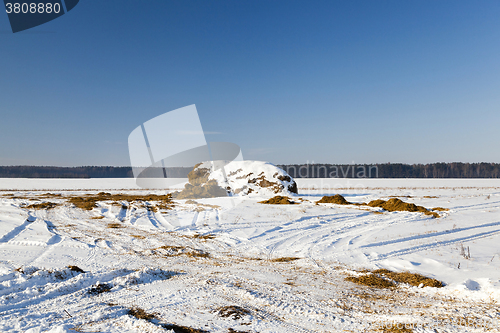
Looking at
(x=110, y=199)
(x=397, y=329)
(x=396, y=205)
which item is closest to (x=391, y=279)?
(x=397, y=329)

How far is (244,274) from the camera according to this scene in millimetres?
6375

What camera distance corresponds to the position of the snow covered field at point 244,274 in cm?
399

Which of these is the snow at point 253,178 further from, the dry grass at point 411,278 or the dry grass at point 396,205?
the dry grass at point 411,278

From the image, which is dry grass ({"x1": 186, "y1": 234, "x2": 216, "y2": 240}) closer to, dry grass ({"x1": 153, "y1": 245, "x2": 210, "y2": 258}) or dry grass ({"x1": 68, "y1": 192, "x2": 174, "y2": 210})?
dry grass ({"x1": 153, "y1": 245, "x2": 210, "y2": 258})

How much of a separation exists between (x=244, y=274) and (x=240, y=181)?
19671 millimetres

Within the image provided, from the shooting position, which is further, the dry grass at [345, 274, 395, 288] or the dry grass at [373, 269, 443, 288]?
the dry grass at [345, 274, 395, 288]

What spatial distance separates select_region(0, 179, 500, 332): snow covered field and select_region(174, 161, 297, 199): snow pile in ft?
38.3

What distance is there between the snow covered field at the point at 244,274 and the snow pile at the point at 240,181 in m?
11.7

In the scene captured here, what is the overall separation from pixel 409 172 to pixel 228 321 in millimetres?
96099

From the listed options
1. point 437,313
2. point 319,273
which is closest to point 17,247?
point 319,273

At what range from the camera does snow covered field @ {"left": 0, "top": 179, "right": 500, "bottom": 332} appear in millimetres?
3986

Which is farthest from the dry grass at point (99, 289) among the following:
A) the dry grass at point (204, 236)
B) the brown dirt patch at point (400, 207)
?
the brown dirt patch at point (400, 207)

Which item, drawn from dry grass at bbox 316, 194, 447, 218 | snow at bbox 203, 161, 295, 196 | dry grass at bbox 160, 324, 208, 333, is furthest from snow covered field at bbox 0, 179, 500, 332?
snow at bbox 203, 161, 295, 196

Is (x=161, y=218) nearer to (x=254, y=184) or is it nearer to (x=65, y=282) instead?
(x=65, y=282)
